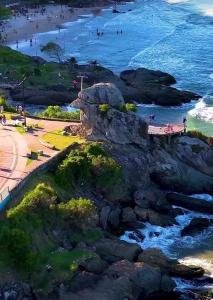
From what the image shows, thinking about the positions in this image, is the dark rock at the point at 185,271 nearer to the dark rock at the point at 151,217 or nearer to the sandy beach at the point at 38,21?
the dark rock at the point at 151,217

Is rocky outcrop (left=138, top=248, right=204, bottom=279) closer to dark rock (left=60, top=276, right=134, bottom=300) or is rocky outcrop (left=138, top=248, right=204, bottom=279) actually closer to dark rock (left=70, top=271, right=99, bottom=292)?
dark rock (left=60, top=276, right=134, bottom=300)

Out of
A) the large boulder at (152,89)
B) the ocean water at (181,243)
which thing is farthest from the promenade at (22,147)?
the large boulder at (152,89)

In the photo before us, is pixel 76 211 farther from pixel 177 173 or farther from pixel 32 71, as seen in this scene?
pixel 32 71

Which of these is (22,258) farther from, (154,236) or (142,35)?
(142,35)

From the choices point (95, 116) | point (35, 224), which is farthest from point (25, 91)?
point (35, 224)

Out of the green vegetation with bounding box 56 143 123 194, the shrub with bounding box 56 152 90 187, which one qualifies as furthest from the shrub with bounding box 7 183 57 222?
the green vegetation with bounding box 56 143 123 194

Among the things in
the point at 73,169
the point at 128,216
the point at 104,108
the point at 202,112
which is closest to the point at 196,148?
the point at 104,108
